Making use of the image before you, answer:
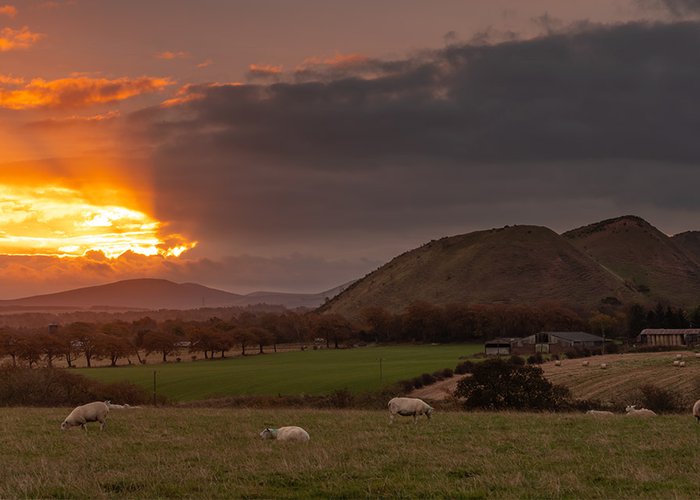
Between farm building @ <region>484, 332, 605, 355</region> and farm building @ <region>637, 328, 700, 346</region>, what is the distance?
10.1 metres

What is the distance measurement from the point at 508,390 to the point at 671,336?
113 m

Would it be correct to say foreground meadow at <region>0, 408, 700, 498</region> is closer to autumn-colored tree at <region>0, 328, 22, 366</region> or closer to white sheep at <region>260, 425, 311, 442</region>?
white sheep at <region>260, 425, 311, 442</region>

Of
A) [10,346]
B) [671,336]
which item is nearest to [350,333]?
[671,336]

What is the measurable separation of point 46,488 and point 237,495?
4.34 m

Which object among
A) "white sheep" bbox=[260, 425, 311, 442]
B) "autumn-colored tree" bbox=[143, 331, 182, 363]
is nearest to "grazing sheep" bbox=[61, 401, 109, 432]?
"white sheep" bbox=[260, 425, 311, 442]

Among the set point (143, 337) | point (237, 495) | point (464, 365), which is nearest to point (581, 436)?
point (237, 495)

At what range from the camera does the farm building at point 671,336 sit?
478 feet

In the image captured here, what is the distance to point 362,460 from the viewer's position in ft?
62.4

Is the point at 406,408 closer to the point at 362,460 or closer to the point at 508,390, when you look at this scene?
the point at 362,460

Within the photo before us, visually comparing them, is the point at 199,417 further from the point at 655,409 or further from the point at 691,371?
the point at 691,371

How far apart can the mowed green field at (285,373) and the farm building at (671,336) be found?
121 ft

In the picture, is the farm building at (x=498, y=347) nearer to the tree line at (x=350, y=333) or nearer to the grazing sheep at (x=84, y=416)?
the tree line at (x=350, y=333)

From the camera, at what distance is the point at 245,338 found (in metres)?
178

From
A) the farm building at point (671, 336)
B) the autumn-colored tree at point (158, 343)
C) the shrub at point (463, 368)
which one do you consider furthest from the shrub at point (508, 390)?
the autumn-colored tree at point (158, 343)
